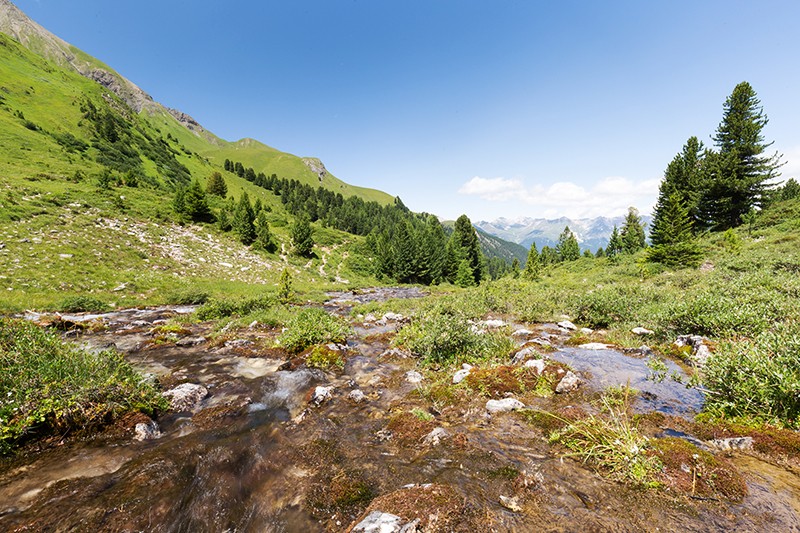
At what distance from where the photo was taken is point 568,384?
7.36m

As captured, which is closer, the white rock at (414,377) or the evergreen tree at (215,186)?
the white rock at (414,377)

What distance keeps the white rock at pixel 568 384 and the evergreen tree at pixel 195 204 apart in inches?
1908

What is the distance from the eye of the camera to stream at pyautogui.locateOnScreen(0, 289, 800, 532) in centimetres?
366

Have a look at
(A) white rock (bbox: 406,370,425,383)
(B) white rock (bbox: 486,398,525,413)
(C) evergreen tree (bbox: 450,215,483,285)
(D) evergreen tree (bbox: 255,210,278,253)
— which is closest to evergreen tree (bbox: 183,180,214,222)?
(D) evergreen tree (bbox: 255,210,278,253)

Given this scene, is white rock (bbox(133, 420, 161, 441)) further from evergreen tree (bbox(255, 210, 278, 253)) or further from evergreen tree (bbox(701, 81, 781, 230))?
evergreen tree (bbox(701, 81, 781, 230))

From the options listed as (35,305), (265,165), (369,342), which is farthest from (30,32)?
(369,342)

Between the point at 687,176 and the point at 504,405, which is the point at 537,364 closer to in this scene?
the point at 504,405

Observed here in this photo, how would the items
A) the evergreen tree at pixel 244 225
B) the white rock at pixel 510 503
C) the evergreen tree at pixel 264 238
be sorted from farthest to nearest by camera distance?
1. the evergreen tree at pixel 264 238
2. the evergreen tree at pixel 244 225
3. the white rock at pixel 510 503

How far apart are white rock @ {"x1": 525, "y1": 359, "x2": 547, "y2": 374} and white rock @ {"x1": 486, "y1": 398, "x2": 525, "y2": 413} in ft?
5.38

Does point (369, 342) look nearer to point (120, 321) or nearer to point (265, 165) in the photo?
point (120, 321)

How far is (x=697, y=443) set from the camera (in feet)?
16.1

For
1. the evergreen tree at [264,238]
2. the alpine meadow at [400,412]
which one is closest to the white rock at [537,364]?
the alpine meadow at [400,412]

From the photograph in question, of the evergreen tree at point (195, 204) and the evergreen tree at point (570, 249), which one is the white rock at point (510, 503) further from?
the evergreen tree at point (570, 249)

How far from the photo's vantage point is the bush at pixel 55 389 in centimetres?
517
